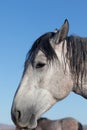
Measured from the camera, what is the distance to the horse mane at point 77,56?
24.3 feet

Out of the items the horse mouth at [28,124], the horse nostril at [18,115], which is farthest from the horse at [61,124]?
the horse nostril at [18,115]

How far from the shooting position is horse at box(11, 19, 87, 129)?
7.36m

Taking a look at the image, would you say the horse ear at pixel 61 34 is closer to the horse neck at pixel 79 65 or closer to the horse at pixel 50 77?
the horse at pixel 50 77

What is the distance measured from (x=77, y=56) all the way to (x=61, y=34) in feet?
1.64

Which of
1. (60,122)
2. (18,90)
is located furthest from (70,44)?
(60,122)

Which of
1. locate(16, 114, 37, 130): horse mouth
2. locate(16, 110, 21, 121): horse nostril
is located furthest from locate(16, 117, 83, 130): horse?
locate(16, 110, 21, 121): horse nostril

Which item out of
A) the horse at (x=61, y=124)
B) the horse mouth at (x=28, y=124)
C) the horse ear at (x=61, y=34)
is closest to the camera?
the horse mouth at (x=28, y=124)

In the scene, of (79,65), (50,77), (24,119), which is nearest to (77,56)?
(79,65)

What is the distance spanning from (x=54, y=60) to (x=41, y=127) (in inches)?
223

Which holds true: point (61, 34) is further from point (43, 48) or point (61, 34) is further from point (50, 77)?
point (50, 77)

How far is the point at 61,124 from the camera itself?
12.7m

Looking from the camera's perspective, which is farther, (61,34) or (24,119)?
(61,34)

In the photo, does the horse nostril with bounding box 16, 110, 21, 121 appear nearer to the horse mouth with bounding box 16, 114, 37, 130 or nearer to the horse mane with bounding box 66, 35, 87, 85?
the horse mouth with bounding box 16, 114, 37, 130

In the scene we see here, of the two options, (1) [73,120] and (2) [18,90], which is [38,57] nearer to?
(2) [18,90]
